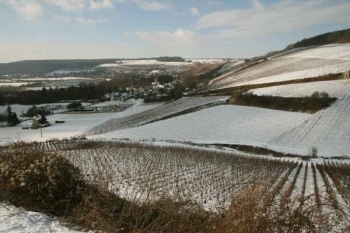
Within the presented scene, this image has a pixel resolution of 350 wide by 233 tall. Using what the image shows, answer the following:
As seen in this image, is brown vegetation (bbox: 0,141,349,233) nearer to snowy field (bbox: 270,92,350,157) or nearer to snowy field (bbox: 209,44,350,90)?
snowy field (bbox: 270,92,350,157)

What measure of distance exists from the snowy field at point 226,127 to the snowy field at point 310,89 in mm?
6392

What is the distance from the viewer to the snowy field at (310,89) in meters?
42.5

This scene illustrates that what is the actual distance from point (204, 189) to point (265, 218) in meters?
10.1

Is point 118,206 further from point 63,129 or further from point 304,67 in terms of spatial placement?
point 304,67

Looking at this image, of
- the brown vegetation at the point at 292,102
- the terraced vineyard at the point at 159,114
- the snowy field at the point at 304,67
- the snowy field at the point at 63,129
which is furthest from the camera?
the snowy field at the point at 304,67

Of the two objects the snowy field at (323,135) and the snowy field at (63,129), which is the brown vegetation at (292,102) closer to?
the snowy field at (323,135)

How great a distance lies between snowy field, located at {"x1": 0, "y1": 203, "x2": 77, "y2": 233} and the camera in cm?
548

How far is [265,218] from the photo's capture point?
445cm

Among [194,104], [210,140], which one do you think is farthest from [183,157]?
[194,104]

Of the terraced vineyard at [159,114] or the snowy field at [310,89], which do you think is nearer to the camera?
the snowy field at [310,89]

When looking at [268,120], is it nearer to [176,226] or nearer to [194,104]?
[194,104]

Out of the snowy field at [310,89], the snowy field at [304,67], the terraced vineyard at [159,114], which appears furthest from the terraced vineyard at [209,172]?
the snowy field at [304,67]

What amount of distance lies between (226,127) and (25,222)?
33.0m

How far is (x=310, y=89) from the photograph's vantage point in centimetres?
4538
